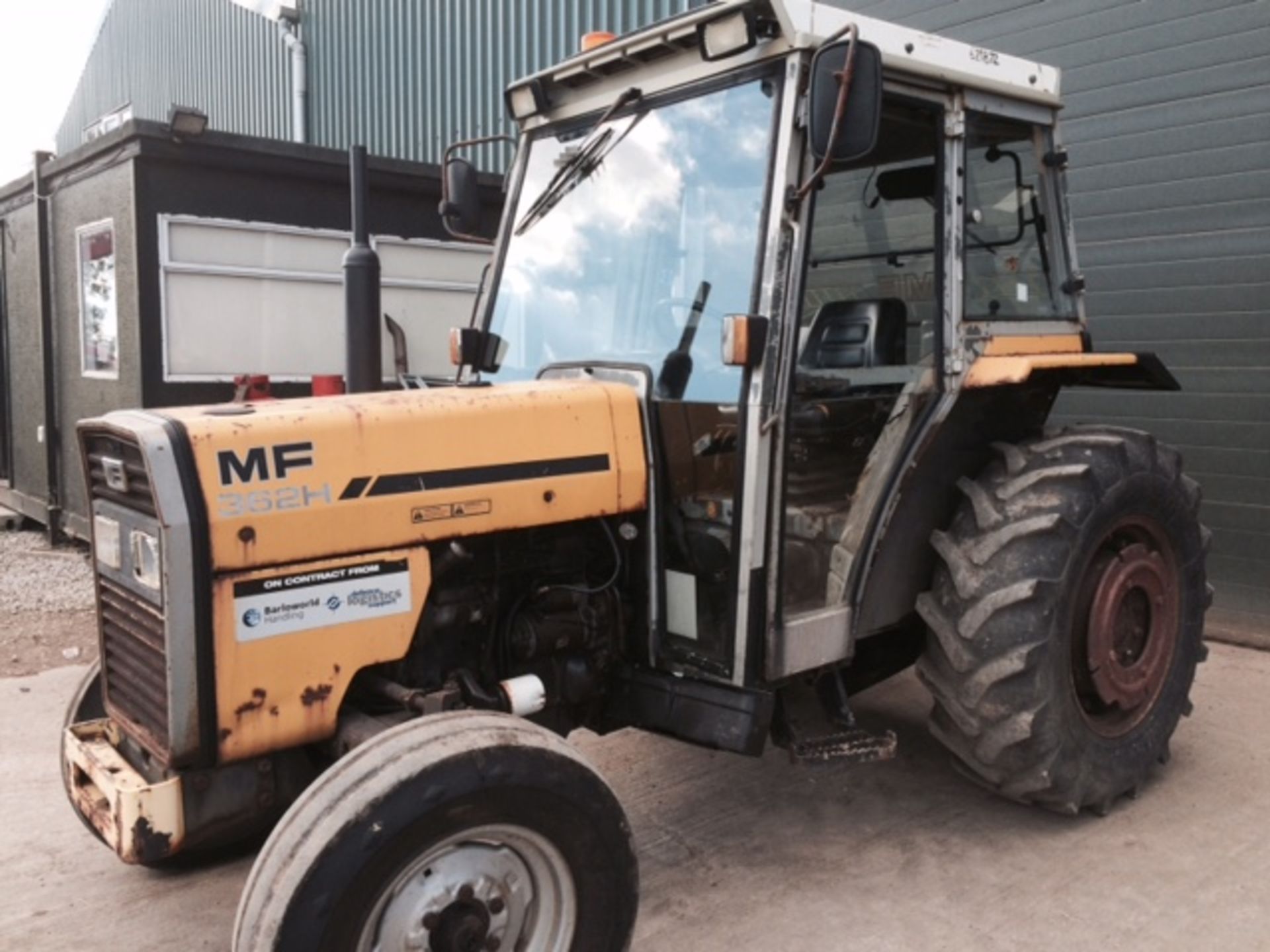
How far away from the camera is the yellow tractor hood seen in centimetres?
251

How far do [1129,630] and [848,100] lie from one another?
2.18 m

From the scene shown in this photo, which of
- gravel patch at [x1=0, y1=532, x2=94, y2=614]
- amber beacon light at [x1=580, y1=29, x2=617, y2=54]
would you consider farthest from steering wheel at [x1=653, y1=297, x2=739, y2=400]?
gravel patch at [x1=0, y1=532, x2=94, y2=614]

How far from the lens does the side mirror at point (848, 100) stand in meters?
2.66

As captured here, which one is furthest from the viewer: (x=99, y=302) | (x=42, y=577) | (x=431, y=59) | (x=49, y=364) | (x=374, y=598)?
(x=431, y=59)

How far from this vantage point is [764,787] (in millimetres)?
3934

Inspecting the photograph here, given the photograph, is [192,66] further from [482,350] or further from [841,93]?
[841,93]

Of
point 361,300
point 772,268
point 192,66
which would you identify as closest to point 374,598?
point 772,268

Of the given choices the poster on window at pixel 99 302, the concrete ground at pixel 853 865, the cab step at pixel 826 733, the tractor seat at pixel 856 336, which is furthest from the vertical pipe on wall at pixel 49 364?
the cab step at pixel 826 733

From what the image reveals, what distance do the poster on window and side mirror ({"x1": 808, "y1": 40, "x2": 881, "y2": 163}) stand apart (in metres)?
5.99

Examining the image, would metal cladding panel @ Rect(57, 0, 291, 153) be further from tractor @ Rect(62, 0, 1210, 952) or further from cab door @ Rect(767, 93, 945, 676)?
tractor @ Rect(62, 0, 1210, 952)

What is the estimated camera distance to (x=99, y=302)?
7672mm

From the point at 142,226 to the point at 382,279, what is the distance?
175 centimetres

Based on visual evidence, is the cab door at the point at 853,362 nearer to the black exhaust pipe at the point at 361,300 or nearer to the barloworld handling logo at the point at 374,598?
the barloworld handling logo at the point at 374,598

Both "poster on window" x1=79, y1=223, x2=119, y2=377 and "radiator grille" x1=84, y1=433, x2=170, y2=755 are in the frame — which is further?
"poster on window" x1=79, y1=223, x2=119, y2=377
